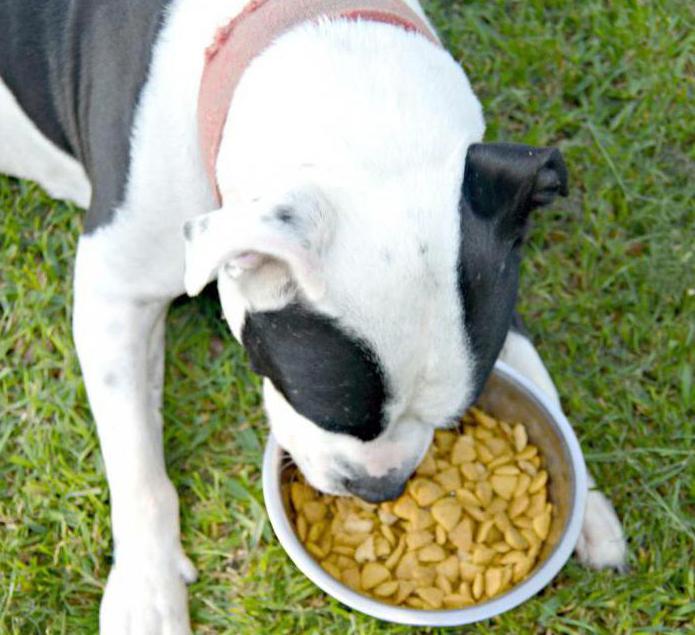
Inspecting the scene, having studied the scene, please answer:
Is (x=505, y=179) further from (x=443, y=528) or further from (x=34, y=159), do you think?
(x=34, y=159)

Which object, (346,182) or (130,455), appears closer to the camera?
(346,182)

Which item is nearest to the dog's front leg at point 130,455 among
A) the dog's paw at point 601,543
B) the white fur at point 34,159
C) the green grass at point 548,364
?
the green grass at point 548,364

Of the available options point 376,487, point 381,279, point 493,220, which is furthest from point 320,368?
point 376,487

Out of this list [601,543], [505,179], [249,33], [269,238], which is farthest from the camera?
[601,543]

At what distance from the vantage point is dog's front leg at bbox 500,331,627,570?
126 inches

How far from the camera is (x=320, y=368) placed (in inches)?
88.4

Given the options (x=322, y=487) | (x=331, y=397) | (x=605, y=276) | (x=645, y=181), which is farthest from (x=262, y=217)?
(x=645, y=181)

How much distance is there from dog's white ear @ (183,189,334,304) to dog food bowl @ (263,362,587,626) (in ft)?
3.11

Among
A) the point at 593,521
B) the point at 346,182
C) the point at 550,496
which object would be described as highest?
the point at 346,182

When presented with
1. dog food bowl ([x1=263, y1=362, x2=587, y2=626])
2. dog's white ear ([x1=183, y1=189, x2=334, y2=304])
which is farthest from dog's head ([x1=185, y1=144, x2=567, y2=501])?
dog food bowl ([x1=263, y1=362, x2=587, y2=626])

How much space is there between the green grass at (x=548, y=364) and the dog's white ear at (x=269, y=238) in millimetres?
1314

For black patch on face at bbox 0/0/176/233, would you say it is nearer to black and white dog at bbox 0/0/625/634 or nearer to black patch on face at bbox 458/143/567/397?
black and white dog at bbox 0/0/625/634

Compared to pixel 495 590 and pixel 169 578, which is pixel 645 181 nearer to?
pixel 495 590

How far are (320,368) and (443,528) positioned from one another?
101 centimetres
